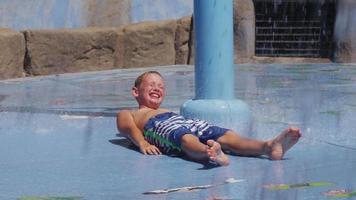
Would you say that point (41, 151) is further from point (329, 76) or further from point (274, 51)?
Answer: point (274, 51)

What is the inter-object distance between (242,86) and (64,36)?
2.81m

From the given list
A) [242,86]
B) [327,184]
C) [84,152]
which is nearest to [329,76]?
[242,86]

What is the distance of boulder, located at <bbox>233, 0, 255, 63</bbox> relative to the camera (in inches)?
445

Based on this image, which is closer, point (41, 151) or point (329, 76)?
point (41, 151)

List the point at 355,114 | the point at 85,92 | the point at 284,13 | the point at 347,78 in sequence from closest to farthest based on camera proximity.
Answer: the point at 355,114 → the point at 85,92 → the point at 347,78 → the point at 284,13

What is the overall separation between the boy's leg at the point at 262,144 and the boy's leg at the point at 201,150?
0.62 ft

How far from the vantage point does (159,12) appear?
11047 millimetres

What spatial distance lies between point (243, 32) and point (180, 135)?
7060 mm

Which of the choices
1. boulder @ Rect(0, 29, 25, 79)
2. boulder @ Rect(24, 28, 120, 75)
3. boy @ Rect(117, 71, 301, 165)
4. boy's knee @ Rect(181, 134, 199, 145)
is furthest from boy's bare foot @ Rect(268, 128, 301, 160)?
boulder @ Rect(24, 28, 120, 75)

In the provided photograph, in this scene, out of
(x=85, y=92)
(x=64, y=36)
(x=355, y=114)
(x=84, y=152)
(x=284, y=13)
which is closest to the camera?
(x=84, y=152)

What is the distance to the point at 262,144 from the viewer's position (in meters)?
4.36

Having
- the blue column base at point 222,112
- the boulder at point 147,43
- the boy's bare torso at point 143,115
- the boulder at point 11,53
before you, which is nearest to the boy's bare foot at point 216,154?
the boy's bare torso at point 143,115

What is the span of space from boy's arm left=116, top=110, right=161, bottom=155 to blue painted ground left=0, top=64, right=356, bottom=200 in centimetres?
6

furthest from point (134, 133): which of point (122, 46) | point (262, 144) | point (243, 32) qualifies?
point (243, 32)
